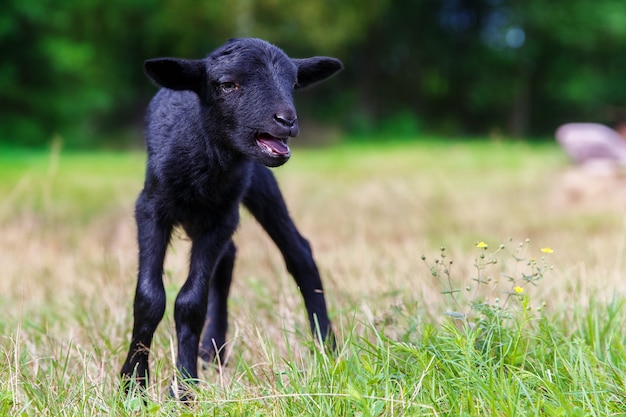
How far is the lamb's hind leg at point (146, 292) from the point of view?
4.12 metres

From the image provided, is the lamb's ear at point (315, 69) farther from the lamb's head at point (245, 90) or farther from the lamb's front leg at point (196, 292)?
the lamb's front leg at point (196, 292)

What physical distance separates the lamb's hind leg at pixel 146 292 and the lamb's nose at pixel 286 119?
95 cm

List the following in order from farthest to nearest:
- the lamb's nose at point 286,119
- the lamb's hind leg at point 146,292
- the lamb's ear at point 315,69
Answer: the lamb's ear at point 315,69, the lamb's hind leg at point 146,292, the lamb's nose at point 286,119

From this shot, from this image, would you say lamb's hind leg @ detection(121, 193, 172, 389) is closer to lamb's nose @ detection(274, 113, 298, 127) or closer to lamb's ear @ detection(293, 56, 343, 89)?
lamb's nose @ detection(274, 113, 298, 127)

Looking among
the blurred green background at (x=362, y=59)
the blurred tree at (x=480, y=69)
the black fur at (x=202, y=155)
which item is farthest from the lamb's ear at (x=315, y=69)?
the blurred tree at (x=480, y=69)

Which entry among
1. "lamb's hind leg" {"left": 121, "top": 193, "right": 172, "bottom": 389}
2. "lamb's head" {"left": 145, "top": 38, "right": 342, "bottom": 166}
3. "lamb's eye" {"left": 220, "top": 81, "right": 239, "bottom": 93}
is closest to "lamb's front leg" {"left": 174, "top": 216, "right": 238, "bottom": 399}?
"lamb's hind leg" {"left": 121, "top": 193, "right": 172, "bottom": 389}

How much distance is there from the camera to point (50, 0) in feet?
75.9

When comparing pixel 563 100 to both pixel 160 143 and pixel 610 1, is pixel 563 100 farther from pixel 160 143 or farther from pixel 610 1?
pixel 160 143

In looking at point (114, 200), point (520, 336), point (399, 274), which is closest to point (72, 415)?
point (520, 336)

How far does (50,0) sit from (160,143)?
67.9 ft

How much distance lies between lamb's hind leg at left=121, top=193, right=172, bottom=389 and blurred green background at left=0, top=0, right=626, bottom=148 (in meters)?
18.8

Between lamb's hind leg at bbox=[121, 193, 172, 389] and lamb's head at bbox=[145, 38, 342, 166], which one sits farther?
lamb's hind leg at bbox=[121, 193, 172, 389]

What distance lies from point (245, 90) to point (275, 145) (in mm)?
313

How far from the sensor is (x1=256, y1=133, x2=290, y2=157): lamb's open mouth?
377 centimetres
